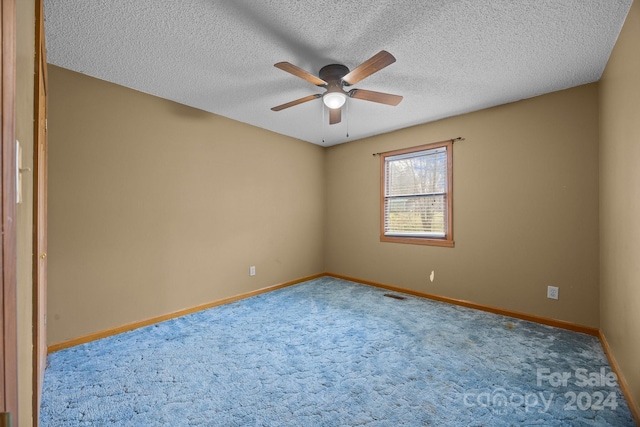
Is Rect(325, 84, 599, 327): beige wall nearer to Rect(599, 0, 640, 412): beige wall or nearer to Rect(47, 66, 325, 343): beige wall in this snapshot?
Rect(599, 0, 640, 412): beige wall

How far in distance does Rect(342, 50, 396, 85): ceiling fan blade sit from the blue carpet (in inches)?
86.2

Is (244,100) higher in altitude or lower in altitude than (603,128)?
higher

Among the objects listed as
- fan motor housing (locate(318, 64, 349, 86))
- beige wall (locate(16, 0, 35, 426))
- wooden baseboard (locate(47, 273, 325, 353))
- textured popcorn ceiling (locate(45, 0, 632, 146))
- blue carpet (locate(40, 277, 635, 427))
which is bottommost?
blue carpet (locate(40, 277, 635, 427))

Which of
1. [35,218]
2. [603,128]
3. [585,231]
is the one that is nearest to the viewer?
[35,218]

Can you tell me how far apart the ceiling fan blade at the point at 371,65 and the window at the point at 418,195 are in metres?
2.04

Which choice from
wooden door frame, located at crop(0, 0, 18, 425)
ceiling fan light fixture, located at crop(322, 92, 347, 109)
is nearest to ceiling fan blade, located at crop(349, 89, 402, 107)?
ceiling fan light fixture, located at crop(322, 92, 347, 109)

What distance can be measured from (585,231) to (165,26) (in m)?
4.02

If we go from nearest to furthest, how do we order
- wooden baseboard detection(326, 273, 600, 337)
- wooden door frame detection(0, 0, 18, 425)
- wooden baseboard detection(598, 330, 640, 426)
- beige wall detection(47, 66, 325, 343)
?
wooden door frame detection(0, 0, 18, 425) → wooden baseboard detection(598, 330, 640, 426) → beige wall detection(47, 66, 325, 343) → wooden baseboard detection(326, 273, 600, 337)

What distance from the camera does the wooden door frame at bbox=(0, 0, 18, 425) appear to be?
46 centimetres

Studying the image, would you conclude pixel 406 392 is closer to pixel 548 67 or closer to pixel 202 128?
pixel 548 67

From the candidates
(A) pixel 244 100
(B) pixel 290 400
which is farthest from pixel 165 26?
(B) pixel 290 400

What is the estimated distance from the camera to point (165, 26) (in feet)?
6.40

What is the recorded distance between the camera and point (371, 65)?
1.98 metres

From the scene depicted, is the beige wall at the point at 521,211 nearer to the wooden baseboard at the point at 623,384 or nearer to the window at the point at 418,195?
the window at the point at 418,195
